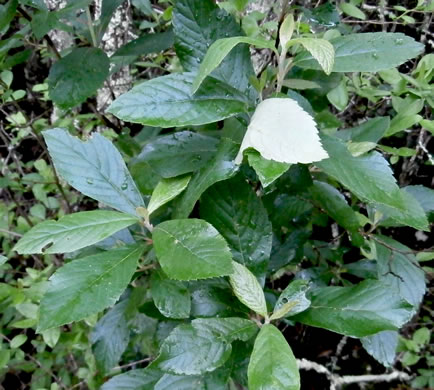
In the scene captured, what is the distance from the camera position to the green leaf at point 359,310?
692mm

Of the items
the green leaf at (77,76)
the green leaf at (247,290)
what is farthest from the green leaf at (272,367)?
the green leaf at (77,76)

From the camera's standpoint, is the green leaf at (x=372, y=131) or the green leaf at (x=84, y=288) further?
the green leaf at (x=372, y=131)

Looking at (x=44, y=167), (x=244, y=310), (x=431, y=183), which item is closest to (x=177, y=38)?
(x=244, y=310)

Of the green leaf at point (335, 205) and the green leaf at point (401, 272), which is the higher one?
the green leaf at point (335, 205)

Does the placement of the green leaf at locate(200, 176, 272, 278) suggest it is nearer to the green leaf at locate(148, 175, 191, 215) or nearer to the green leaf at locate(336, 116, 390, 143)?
the green leaf at locate(148, 175, 191, 215)

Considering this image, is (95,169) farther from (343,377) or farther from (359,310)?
(343,377)

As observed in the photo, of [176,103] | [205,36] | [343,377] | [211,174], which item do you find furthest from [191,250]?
[343,377]

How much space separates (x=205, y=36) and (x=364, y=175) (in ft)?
1.15

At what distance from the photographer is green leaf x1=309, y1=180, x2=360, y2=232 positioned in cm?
93

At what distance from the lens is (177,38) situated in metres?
0.74

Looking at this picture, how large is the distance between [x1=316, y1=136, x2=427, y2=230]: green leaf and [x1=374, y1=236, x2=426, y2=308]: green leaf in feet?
1.16

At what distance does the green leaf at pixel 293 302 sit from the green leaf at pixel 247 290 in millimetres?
31

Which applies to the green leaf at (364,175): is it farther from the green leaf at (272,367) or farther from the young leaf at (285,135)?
the green leaf at (272,367)

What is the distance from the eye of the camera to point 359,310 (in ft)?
2.34
